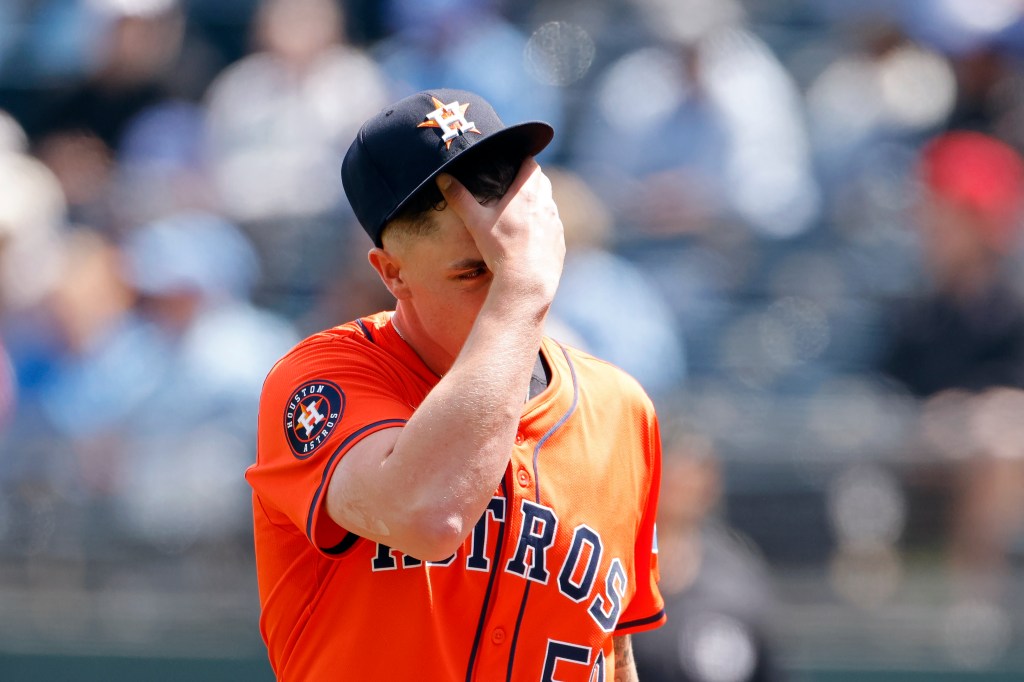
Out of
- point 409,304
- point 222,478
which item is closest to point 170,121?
point 222,478

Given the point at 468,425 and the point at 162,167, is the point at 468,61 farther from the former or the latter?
the point at 468,425

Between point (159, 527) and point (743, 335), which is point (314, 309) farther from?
point (743, 335)

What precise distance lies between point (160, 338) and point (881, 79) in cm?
401

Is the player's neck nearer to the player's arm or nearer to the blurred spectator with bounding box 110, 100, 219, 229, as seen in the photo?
the player's arm

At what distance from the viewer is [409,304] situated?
2434 millimetres

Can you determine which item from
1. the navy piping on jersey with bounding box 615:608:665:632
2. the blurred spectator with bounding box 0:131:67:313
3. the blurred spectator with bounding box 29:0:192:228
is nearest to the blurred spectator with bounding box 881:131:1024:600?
the navy piping on jersey with bounding box 615:608:665:632

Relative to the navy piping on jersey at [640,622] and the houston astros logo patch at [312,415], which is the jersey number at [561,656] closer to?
the navy piping on jersey at [640,622]

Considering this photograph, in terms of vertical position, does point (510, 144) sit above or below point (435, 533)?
above

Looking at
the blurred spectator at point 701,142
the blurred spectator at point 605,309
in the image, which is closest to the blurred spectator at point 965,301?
the blurred spectator at point 701,142

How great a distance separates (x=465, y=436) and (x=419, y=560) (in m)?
0.31

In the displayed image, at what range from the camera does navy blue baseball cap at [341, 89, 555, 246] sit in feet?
7.16

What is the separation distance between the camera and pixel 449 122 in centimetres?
221

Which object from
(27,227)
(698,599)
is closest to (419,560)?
(698,599)

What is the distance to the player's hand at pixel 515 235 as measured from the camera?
2148mm
